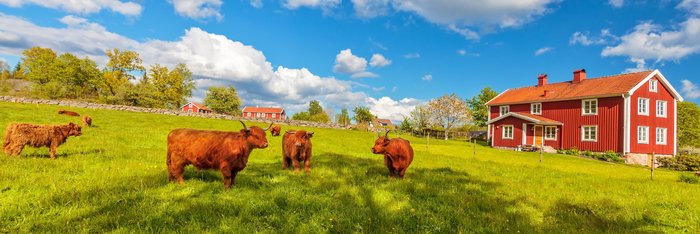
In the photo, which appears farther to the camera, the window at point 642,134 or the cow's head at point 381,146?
the window at point 642,134

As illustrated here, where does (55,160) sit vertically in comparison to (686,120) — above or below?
below

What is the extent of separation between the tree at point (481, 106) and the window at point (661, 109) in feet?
101

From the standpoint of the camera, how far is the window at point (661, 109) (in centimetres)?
3250

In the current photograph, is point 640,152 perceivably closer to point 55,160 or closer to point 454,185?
point 454,185

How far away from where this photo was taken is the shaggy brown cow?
941 centimetres

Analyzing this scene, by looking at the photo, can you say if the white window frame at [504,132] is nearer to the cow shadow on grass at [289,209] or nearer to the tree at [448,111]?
the tree at [448,111]

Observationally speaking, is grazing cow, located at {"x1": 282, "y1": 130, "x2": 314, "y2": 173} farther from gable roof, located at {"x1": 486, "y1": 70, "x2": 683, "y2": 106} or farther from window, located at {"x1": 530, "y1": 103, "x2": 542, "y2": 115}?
window, located at {"x1": 530, "y1": 103, "x2": 542, "y2": 115}

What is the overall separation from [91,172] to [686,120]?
82615 millimetres

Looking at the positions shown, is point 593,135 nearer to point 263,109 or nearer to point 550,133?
point 550,133

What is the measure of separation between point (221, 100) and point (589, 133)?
65551 millimetres

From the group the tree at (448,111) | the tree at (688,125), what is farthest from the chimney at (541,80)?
the tree at (688,125)

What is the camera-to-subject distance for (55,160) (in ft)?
30.1

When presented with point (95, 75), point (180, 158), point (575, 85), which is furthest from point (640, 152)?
point (95, 75)

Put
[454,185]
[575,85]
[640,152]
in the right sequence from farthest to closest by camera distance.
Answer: [575,85]
[640,152]
[454,185]
